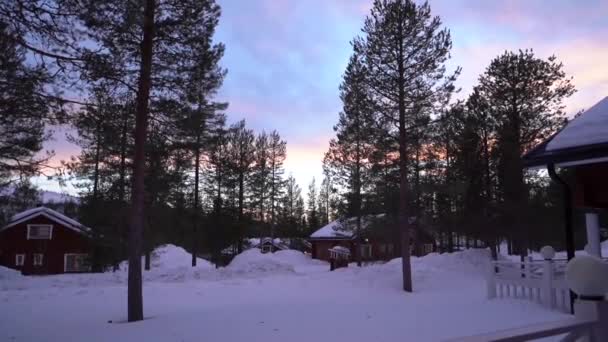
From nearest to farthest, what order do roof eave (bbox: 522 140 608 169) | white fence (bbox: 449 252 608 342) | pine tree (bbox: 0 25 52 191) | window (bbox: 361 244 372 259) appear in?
white fence (bbox: 449 252 608 342)
roof eave (bbox: 522 140 608 169)
pine tree (bbox: 0 25 52 191)
window (bbox: 361 244 372 259)

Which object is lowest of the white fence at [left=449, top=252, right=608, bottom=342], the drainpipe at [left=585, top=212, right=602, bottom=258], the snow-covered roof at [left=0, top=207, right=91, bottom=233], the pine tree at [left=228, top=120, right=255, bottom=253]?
the white fence at [left=449, top=252, right=608, bottom=342]

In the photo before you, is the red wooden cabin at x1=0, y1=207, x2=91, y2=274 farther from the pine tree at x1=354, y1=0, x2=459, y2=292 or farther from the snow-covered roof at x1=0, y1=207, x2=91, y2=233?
the pine tree at x1=354, y1=0, x2=459, y2=292

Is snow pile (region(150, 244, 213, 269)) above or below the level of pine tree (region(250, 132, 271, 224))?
below

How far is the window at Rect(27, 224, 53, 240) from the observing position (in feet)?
111

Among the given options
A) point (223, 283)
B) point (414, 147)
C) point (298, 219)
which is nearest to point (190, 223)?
point (223, 283)

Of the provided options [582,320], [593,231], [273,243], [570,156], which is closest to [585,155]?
[570,156]

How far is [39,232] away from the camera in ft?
112

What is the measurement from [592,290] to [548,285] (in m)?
9.93

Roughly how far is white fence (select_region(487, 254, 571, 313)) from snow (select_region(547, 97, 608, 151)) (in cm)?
486

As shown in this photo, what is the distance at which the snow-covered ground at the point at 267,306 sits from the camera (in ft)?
34.1

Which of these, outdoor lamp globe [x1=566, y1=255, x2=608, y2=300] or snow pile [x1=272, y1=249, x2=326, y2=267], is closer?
outdoor lamp globe [x1=566, y1=255, x2=608, y2=300]

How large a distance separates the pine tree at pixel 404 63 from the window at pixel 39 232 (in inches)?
1107

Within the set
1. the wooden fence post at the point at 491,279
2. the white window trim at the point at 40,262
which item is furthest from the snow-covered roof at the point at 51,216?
the wooden fence post at the point at 491,279

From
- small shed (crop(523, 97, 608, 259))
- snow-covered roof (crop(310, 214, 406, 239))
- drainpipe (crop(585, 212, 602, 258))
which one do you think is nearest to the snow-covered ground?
drainpipe (crop(585, 212, 602, 258))
